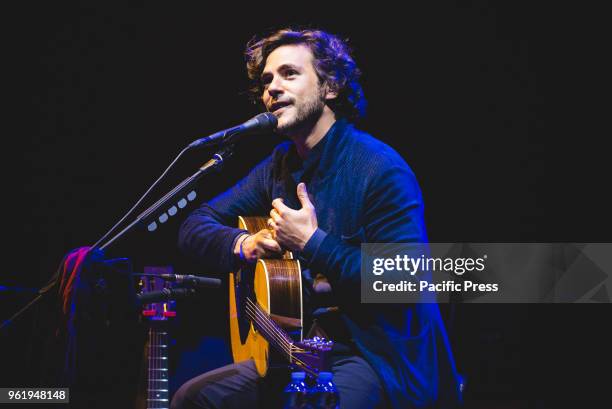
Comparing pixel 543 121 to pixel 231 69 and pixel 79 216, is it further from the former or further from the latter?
pixel 79 216

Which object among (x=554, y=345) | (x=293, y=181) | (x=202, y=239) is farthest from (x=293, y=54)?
(x=554, y=345)

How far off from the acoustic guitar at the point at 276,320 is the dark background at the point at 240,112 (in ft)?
2.92

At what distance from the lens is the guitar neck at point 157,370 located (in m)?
2.74

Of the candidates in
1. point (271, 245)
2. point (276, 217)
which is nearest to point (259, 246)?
point (271, 245)

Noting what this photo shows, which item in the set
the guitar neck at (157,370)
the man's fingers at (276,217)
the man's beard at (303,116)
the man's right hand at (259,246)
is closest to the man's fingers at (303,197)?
the man's fingers at (276,217)

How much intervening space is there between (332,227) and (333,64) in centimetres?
92

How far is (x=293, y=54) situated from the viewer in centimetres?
301

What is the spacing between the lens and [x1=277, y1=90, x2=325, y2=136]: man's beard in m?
2.86

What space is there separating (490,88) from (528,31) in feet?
1.35

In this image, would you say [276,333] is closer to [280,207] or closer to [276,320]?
[276,320]

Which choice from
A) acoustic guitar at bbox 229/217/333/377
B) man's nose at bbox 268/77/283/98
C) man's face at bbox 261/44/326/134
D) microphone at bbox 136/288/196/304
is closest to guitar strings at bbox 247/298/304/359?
acoustic guitar at bbox 229/217/333/377

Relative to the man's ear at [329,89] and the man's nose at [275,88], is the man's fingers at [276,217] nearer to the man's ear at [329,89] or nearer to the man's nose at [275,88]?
the man's nose at [275,88]

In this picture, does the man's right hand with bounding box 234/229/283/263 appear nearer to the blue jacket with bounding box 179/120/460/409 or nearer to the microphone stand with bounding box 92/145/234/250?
the blue jacket with bounding box 179/120/460/409

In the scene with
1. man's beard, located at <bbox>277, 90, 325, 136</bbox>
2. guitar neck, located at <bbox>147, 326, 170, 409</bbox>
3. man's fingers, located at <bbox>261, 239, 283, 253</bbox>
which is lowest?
guitar neck, located at <bbox>147, 326, 170, 409</bbox>
